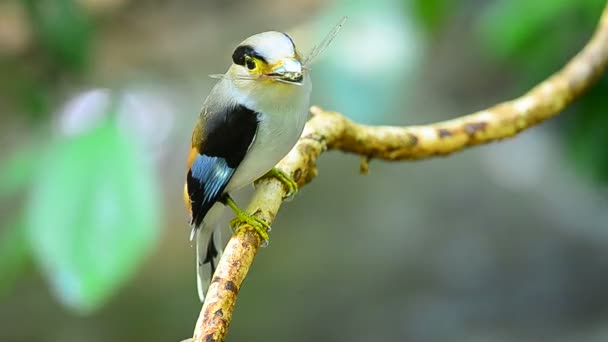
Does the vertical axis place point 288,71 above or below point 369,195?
below

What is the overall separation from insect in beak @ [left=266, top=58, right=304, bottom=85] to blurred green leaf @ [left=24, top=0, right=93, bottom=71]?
1.26 metres

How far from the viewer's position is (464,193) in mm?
3092

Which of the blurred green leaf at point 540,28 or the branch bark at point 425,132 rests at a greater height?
the blurred green leaf at point 540,28

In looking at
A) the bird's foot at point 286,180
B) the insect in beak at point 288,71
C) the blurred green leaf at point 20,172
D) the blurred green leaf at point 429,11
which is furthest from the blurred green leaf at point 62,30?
the insect in beak at point 288,71

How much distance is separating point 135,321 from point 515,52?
5.46 ft

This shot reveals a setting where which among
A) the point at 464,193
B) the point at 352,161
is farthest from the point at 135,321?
the point at 464,193

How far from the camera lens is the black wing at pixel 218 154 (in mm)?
→ 980

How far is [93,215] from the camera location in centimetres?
124

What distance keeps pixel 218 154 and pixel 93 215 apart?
0.31 metres

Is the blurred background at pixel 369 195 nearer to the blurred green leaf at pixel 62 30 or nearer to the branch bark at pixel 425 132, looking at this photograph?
the blurred green leaf at pixel 62 30

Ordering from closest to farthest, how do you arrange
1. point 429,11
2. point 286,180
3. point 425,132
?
point 286,180 < point 425,132 < point 429,11

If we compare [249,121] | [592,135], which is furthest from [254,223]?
[592,135]

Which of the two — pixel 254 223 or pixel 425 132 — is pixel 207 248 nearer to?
pixel 254 223

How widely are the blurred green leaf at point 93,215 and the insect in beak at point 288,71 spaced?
40 centimetres
